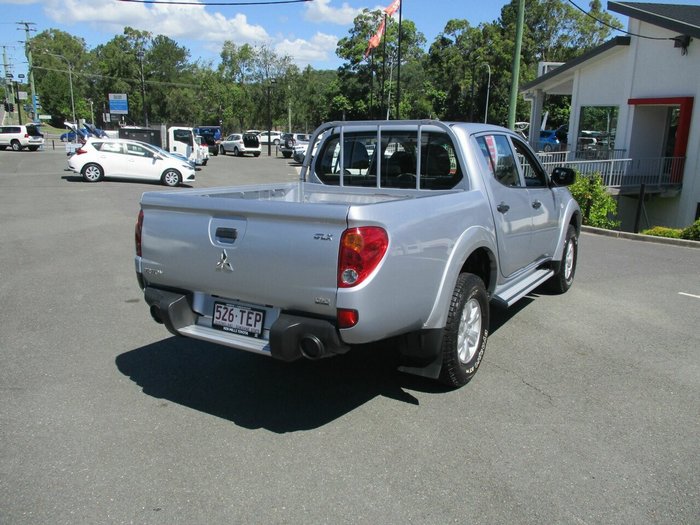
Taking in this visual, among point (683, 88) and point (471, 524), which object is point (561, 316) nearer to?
point (471, 524)

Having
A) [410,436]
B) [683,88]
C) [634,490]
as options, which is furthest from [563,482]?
[683,88]

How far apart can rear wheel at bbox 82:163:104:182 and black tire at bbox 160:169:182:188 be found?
212 centimetres

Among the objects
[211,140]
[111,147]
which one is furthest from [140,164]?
[211,140]

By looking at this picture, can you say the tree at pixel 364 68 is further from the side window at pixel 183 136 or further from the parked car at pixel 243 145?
the side window at pixel 183 136

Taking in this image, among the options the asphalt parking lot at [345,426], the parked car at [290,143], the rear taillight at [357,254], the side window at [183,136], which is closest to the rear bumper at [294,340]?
the rear taillight at [357,254]

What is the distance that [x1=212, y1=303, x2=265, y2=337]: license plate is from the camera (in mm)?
3678

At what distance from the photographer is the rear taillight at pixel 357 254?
3.22 metres

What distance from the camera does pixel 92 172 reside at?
821 inches

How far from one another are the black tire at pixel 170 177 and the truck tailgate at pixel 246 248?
18022 millimetres

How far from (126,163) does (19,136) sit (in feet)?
91.3

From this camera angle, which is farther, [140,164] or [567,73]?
[567,73]

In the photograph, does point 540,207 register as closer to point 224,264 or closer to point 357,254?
point 357,254

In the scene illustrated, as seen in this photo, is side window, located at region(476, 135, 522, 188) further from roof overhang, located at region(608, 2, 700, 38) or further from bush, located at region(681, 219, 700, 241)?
roof overhang, located at region(608, 2, 700, 38)

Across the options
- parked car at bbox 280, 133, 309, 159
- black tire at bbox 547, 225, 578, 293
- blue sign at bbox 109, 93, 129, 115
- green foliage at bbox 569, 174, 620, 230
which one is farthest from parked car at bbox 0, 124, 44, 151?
black tire at bbox 547, 225, 578, 293
